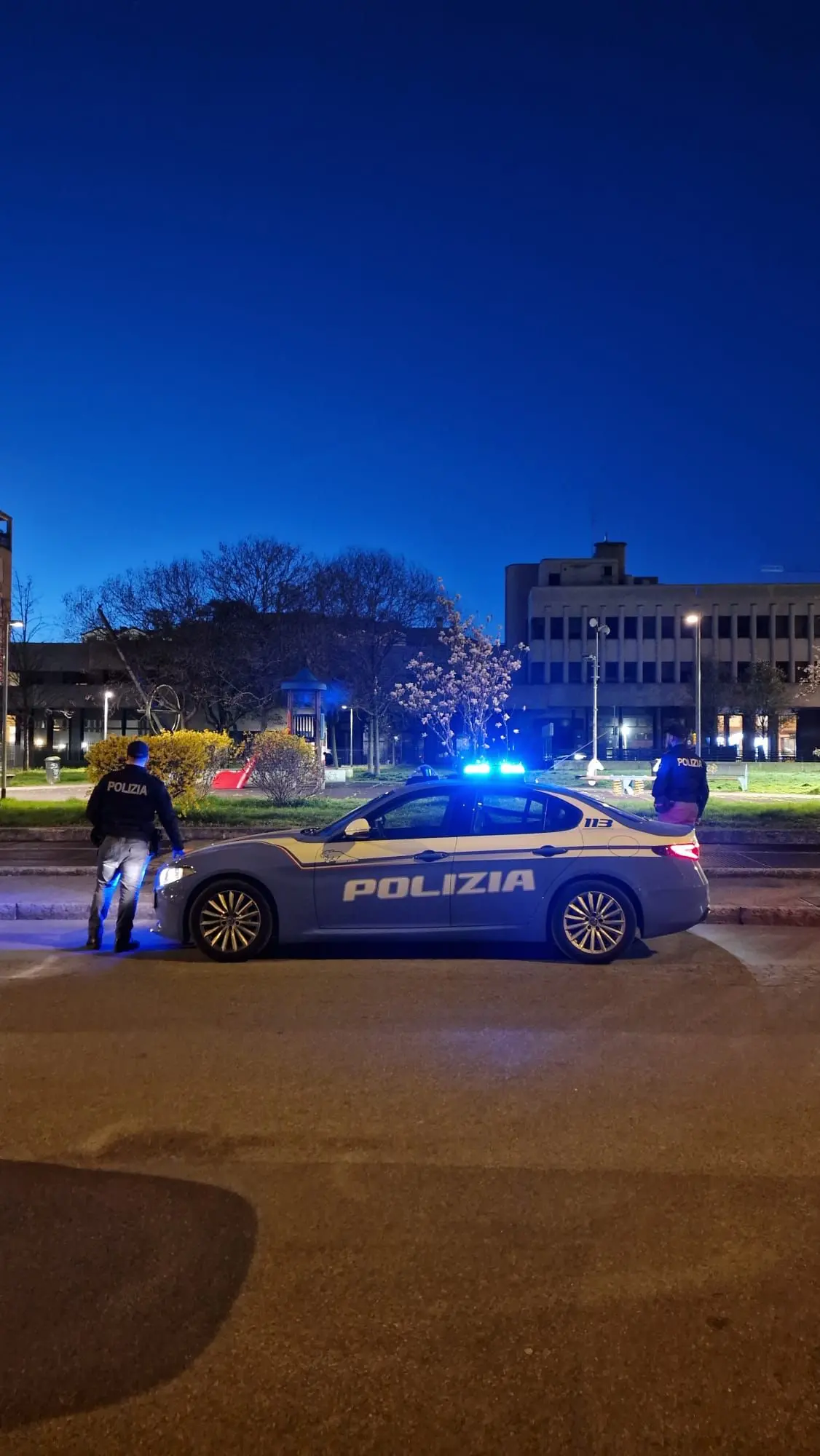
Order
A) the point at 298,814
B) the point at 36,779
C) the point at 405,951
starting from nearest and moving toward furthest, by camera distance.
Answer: the point at 405,951 < the point at 298,814 < the point at 36,779

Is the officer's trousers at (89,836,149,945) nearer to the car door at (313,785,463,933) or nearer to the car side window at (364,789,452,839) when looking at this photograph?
the car door at (313,785,463,933)

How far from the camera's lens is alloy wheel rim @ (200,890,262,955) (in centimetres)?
801

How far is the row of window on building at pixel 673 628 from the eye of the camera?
7112 centimetres

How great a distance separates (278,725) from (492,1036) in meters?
47.5

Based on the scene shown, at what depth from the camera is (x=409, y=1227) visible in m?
3.59

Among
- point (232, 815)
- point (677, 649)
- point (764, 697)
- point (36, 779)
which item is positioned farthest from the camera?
point (677, 649)

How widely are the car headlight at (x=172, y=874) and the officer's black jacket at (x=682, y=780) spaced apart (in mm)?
4999

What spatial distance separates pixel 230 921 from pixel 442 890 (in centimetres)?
176

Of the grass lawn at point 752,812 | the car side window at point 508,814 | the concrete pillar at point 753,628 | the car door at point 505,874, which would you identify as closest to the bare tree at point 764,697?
the concrete pillar at point 753,628

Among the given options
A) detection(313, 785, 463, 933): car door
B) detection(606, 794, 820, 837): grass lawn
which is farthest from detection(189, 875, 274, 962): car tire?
detection(606, 794, 820, 837): grass lawn

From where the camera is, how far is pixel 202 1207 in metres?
3.75

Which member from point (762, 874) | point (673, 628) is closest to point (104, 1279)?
point (762, 874)

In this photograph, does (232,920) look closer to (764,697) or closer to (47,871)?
(47,871)

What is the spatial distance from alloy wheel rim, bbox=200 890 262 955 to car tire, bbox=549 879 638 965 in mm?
2451
